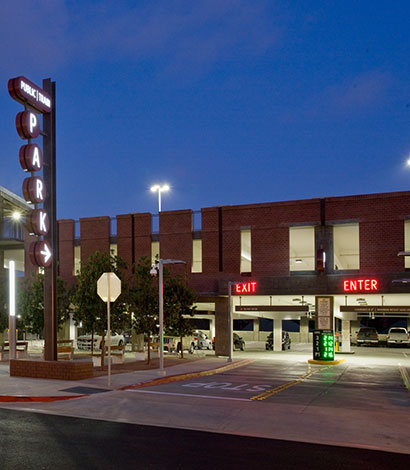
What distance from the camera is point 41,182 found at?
1931 cm

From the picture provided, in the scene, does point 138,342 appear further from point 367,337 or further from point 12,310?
point 367,337

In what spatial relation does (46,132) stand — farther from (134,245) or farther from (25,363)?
(134,245)

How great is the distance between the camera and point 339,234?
3616 centimetres

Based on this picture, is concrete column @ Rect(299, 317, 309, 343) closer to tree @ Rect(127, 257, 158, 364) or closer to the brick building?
the brick building

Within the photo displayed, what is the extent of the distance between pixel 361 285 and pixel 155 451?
2359 centimetres

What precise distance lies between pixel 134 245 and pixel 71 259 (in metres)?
5.59

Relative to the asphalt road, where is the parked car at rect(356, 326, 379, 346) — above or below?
below

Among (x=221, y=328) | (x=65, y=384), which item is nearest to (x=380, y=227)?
(x=221, y=328)

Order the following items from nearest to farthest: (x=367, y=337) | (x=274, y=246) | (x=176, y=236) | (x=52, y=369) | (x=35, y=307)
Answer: (x=52, y=369) → (x=35, y=307) → (x=274, y=246) → (x=176, y=236) → (x=367, y=337)

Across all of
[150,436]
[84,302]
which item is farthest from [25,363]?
[150,436]

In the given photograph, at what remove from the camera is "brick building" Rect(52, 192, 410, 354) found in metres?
31.6

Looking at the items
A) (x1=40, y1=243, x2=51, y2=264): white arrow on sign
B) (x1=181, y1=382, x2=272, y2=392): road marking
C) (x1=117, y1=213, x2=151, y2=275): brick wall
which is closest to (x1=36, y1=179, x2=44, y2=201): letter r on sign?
(x1=40, y1=243, x2=51, y2=264): white arrow on sign

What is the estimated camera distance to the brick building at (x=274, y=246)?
31.6m

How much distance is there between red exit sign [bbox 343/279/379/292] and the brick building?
55mm
